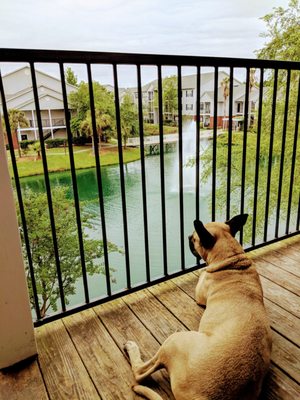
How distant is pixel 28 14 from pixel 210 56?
1110 centimetres

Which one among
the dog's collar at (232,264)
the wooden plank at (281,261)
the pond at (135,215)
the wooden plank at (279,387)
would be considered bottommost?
the pond at (135,215)

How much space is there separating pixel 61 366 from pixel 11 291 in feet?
1.31

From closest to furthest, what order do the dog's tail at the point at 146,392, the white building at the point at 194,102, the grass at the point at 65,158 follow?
the dog's tail at the point at 146,392 < the white building at the point at 194,102 < the grass at the point at 65,158

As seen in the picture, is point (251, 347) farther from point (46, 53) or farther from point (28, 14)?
point (28, 14)

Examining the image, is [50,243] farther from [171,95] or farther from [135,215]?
[135,215]

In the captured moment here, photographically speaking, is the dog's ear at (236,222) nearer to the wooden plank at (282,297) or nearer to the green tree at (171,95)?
the wooden plank at (282,297)

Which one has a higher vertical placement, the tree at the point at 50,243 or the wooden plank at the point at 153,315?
the wooden plank at the point at 153,315

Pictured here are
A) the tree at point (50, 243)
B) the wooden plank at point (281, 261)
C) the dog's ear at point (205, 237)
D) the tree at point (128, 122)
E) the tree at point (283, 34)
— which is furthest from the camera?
the tree at point (283, 34)

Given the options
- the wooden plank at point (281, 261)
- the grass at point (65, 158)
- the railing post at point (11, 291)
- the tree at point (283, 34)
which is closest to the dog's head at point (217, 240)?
the wooden plank at point (281, 261)

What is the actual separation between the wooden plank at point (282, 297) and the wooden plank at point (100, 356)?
0.92 metres

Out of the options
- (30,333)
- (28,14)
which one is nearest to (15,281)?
(30,333)

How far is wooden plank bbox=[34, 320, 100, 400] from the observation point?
112 centimetres

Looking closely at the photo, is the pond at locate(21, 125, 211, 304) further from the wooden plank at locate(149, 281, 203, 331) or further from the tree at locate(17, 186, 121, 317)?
the wooden plank at locate(149, 281, 203, 331)

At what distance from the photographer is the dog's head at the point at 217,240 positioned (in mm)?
1399
